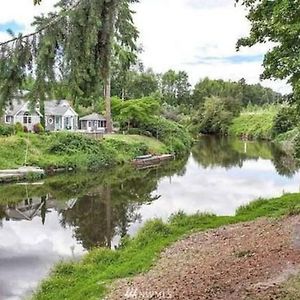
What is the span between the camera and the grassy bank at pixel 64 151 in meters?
33.6

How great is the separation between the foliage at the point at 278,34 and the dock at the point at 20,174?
2058 cm

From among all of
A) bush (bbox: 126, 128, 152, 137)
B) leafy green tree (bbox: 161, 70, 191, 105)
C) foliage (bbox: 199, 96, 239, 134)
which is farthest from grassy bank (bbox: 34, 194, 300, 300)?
leafy green tree (bbox: 161, 70, 191, 105)

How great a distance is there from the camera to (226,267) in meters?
9.59

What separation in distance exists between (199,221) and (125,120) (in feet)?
118

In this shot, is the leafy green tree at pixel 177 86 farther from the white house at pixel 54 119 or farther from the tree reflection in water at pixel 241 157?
the white house at pixel 54 119

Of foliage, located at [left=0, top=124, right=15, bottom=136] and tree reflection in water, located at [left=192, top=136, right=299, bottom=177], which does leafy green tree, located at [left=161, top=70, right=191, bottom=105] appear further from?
foliage, located at [left=0, top=124, right=15, bottom=136]

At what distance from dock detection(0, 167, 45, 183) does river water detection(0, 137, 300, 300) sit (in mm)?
1143

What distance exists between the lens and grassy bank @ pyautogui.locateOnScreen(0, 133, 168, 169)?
110 ft

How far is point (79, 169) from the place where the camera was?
113 ft

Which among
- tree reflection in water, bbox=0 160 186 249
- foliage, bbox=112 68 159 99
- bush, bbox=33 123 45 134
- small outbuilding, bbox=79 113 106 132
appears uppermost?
foliage, bbox=112 68 159 99

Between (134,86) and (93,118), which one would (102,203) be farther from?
(134,86)

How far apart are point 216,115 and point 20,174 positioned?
2208 inches

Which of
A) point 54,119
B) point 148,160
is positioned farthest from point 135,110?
point 54,119

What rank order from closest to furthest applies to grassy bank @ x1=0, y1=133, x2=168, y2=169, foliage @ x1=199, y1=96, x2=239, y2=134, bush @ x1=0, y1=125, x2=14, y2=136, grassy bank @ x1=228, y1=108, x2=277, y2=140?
grassy bank @ x1=0, y1=133, x2=168, y2=169 → bush @ x1=0, y1=125, x2=14, y2=136 → grassy bank @ x1=228, y1=108, x2=277, y2=140 → foliage @ x1=199, y1=96, x2=239, y2=134
